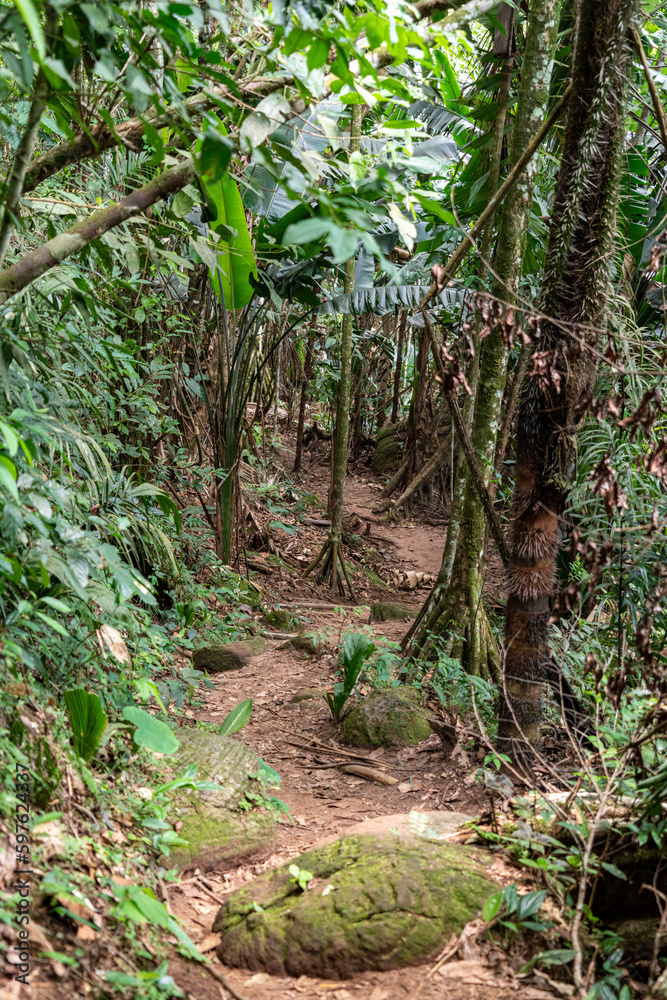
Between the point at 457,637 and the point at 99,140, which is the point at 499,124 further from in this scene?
the point at 457,637

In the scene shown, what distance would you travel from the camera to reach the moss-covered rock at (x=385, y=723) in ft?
14.8

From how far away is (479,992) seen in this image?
2035 millimetres

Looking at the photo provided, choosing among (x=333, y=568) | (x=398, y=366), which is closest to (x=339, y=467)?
(x=333, y=568)

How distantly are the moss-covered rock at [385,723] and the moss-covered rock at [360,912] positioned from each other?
1.88 meters

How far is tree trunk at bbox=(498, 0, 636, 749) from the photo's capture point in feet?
9.30

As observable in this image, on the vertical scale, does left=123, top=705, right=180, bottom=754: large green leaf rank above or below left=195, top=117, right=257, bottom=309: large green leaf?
below

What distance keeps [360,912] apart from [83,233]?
8.61 feet

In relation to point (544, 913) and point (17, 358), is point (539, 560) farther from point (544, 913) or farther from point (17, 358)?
point (17, 358)

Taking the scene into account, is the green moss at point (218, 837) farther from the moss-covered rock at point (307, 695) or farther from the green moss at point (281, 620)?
the green moss at point (281, 620)

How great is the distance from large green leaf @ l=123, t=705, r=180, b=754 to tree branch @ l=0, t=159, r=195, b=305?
1662 millimetres

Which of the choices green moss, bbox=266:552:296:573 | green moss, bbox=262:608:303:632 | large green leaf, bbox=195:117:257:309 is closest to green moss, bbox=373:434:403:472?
green moss, bbox=266:552:296:573

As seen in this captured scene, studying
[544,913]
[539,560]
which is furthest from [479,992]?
[539,560]

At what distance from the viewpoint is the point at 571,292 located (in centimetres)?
299

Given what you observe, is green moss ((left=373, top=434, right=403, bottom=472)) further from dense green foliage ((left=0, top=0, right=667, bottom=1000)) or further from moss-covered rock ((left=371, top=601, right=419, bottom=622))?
dense green foliage ((left=0, top=0, right=667, bottom=1000))
